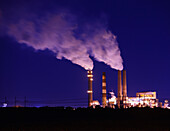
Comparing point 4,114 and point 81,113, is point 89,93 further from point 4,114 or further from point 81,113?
point 4,114

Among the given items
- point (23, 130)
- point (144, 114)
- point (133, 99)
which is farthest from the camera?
point (133, 99)

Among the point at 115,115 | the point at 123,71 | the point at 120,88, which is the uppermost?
the point at 123,71

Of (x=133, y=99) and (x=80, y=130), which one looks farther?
(x=133, y=99)

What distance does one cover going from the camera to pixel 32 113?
35.0m

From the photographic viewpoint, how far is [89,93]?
216 feet

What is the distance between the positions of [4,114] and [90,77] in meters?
36.8

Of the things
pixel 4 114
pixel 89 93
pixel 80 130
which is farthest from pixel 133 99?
pixel 80 130

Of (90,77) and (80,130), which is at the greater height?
(90,77)

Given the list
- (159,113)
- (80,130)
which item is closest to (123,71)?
(159,113)

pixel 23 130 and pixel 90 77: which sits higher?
pixel 90 77

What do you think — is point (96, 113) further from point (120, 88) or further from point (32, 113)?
point (120, 88)

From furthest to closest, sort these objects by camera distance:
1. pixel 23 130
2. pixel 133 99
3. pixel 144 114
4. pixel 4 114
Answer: pixel 133 99, pixel 144 114, pixel 4 114, pixel 23 130

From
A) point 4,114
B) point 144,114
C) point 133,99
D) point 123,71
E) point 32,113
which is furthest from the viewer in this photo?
point 133,99

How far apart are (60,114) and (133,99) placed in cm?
3943
